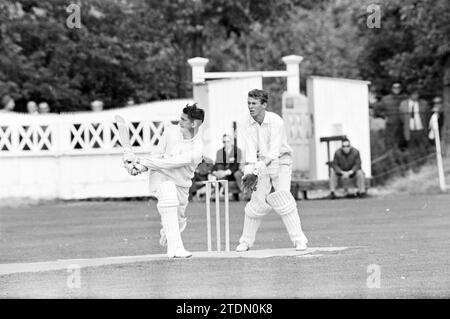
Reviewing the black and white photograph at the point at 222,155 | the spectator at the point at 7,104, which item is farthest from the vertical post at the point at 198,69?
the spectator at the point at 7,104

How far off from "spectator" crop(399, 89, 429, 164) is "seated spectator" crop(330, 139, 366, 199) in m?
3.62

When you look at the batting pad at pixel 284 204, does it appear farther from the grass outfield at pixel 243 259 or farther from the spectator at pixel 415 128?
the spectator at pixel 415 128

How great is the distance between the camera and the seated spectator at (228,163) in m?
32.2

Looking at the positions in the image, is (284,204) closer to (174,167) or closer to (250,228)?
(250,228)

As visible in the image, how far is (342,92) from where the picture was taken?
3525 cm

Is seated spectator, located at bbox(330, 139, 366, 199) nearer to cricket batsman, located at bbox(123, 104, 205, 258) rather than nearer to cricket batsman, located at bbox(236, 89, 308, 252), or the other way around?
cricket batsman, located at bbox(236, 89, 308, 252)

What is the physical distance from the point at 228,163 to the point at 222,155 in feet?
1.09

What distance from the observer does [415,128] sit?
121ft

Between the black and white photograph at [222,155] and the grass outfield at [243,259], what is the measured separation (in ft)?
0.17

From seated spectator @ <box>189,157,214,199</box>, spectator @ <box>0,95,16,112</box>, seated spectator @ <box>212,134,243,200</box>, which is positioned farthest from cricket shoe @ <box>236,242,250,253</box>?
spectator @ <box>0,95,16,112</box>

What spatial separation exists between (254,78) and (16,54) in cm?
1208

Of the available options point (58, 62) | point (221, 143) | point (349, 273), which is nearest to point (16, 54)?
point (58, 62)

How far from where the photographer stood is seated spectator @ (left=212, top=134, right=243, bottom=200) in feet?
105

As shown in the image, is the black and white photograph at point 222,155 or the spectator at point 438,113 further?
the spectator at point 438,113
